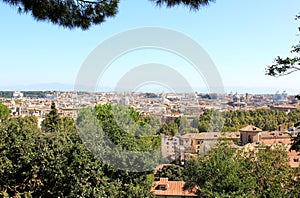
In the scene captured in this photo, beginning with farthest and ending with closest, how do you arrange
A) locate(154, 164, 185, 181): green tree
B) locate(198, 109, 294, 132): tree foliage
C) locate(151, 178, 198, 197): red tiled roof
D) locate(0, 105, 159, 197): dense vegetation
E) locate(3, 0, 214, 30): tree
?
locate(198, 109, 294, 132): tree foliage, locate(154, 164, 185, 181): green tree, locate(151, 178, 198, 197): red tiled roof, locate(0, 105, 159, 197): dense vegetation, locate(3, 0, 214, 30): tree

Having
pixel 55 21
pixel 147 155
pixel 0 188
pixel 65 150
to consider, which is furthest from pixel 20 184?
pixel 55 21

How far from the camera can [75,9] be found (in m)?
3.73

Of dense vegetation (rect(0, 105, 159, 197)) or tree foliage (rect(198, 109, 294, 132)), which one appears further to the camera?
tree foliage (rect(198, 109, 294, 132))

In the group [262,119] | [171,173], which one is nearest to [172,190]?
[171,173]

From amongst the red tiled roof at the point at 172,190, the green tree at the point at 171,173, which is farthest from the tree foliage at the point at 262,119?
the red tiled roof at the point at 172,190

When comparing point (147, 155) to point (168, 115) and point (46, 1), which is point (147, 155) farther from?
point (168, 115)

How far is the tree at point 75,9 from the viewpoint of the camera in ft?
10.3

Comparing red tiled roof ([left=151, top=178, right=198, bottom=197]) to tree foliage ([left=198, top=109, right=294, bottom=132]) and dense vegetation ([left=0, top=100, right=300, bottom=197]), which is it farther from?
tree foliage ([left=198, top=109, right=294, bottom=132])

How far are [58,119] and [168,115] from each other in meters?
6.56

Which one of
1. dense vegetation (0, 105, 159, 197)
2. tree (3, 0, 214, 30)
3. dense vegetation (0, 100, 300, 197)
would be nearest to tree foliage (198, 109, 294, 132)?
dense vegetation (0, 100, 300, 197)

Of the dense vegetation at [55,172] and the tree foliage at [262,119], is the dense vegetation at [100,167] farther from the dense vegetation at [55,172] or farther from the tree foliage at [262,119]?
the tree foliage at [262,119]

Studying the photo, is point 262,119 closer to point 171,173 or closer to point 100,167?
point 171,173

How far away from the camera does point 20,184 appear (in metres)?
7.16

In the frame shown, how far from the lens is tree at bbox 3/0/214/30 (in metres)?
3.15
